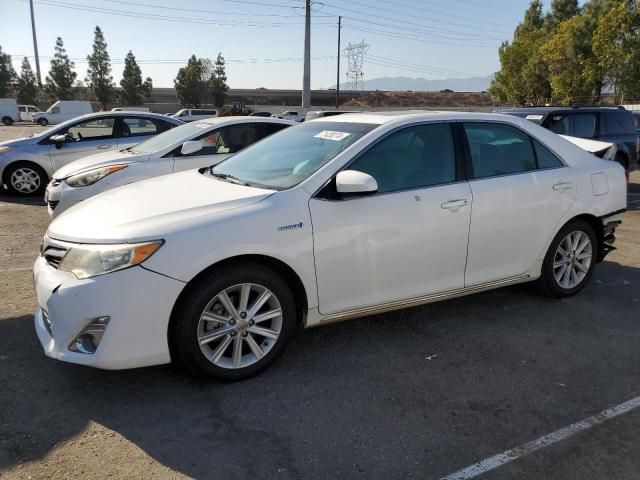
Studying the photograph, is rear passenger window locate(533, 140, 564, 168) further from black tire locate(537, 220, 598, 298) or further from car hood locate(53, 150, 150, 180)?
car hood locate(53, 150, 150, 180)

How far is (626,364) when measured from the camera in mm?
3664

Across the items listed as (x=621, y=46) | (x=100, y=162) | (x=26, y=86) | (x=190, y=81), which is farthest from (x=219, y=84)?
(x=100, y=162)

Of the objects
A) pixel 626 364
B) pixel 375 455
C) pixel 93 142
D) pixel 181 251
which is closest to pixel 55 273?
pixel 181 251

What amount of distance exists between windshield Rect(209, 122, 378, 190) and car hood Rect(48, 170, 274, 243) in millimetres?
204

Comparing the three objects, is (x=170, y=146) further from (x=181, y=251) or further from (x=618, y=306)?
(x=618, y=306)

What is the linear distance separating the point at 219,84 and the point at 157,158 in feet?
250

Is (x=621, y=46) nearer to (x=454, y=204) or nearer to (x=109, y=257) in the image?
(x=454, y=204)

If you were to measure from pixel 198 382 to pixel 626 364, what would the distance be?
2.86 m

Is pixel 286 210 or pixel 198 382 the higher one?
pixel 286 210

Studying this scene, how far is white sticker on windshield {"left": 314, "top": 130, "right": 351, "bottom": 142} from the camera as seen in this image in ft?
12.9

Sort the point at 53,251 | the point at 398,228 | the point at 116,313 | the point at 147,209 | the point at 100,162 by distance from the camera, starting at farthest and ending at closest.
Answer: the point at 100,162 → the point at 398,228 → the point at 147,209 → the point at 53,251 → the point at 116,313

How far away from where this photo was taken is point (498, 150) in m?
4.36

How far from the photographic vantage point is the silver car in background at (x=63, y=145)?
9789 mm

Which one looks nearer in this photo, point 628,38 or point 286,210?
point 286,210
